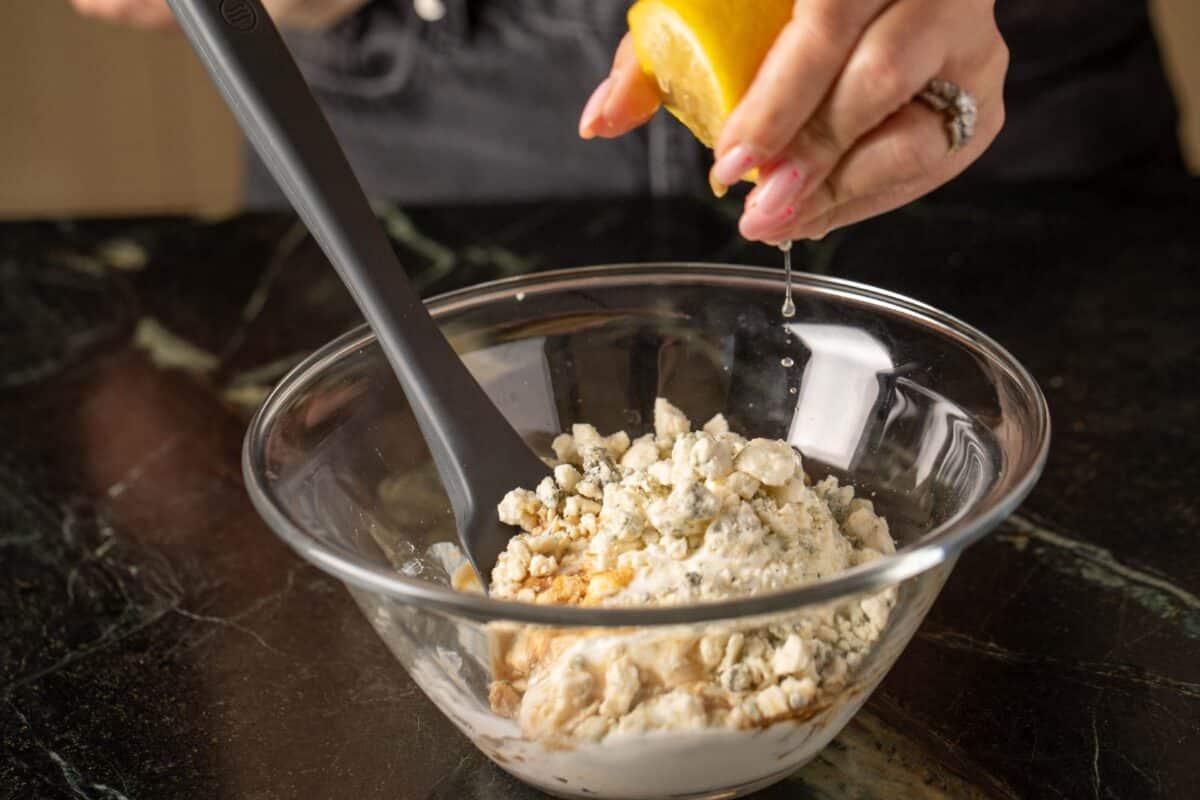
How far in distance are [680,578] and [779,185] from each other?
0.18 meters

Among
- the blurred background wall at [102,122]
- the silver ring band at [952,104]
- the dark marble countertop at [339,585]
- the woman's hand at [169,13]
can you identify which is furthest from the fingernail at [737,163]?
the blurred background wall at [102,122]

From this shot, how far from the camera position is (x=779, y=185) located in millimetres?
609

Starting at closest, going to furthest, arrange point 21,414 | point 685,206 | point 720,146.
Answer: point 720,146
point 21,414
point 685,206

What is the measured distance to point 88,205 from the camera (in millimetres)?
2262

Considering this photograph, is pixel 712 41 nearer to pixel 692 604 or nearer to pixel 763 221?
pixel 763 221

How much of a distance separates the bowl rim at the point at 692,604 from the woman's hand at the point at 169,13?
20.3 inches

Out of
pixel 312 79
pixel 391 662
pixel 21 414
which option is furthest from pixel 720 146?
pixel 312 79

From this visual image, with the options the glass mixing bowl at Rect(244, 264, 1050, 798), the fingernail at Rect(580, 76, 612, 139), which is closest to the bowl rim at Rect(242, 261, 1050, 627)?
the glass mixing bowl at Rect(244, 264, 1050, 798)

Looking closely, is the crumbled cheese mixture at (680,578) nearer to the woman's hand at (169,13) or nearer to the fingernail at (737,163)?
the fingernail at (737,163)

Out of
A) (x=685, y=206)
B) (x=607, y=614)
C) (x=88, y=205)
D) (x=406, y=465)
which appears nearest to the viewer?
(x=607, y=614)

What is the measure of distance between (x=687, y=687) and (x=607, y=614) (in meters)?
0.08

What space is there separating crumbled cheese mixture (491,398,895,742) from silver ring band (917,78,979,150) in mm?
173

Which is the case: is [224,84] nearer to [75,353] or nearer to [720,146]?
[720,146]

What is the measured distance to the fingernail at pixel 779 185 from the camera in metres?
0.61
